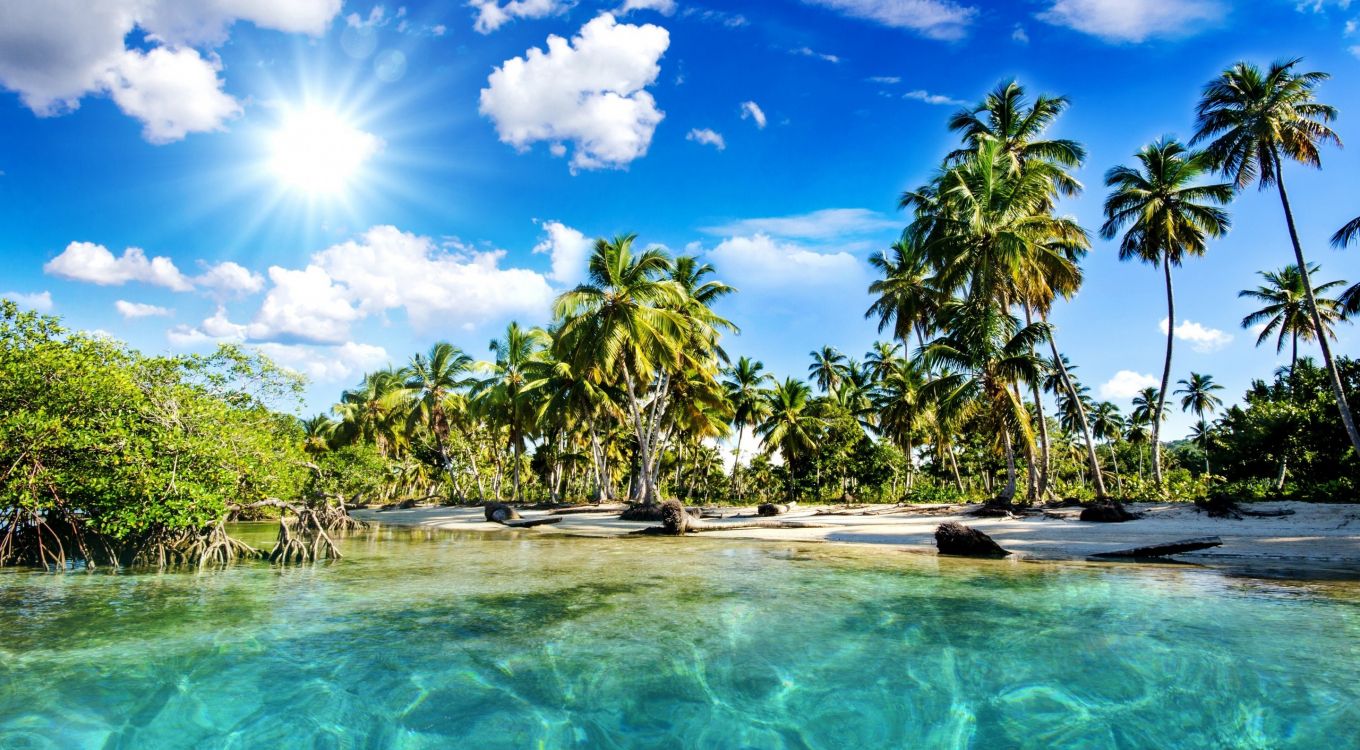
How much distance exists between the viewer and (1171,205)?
77.9ft

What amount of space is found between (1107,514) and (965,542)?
634cm

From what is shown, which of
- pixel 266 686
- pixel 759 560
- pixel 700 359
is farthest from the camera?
pixel 700 359

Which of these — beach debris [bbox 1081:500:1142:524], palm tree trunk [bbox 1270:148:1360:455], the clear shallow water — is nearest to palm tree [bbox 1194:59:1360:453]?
palm tree trunk [bbox 1270:148:1360:455]

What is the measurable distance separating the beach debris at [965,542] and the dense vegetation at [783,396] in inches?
317

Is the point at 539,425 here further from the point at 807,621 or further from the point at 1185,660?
the point at 1185,660

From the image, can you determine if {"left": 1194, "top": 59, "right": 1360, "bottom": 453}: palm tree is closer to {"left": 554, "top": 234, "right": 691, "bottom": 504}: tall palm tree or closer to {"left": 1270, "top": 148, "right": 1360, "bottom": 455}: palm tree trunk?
{"left": 1270, "top": 148, "right": 1360, "bottom": 455}: palm tree trunk

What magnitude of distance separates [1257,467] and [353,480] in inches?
1743

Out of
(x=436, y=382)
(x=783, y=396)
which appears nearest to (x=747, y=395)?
(x=783, y=396)

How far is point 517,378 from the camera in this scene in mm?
37562

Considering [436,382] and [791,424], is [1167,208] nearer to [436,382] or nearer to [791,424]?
[791,424]

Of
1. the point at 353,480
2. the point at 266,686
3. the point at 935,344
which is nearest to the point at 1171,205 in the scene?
the point at 935,344

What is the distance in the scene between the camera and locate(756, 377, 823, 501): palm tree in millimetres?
38719

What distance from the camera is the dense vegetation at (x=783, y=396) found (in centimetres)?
1183

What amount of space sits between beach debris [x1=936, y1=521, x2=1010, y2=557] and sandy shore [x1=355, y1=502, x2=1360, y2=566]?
0.70 meters
